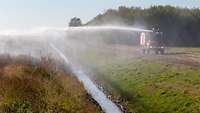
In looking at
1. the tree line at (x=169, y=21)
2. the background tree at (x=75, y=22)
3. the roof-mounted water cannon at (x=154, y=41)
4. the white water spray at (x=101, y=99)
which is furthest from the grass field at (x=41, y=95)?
the background tree at (x=75, y=22)

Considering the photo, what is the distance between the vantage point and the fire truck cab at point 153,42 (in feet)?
214

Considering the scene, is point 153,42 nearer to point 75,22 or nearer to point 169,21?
point 169,21

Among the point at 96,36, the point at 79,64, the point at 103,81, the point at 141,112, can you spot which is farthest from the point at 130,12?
the point at 141,112

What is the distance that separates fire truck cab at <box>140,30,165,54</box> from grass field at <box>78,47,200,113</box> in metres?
7.45

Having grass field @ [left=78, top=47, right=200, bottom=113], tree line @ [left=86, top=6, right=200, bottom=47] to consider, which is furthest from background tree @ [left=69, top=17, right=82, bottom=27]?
grass field @ [left=78, top=47, right=200, bottom=113]

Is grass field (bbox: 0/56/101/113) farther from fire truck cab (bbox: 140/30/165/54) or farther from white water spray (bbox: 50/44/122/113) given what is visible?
fire truck cab (bbox: 140/30/165/54)

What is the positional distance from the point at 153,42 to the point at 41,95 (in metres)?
37.6

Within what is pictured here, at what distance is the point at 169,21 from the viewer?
114 meters

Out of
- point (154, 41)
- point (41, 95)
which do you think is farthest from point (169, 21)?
point (41, 95)

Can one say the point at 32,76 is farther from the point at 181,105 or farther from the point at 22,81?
the point at 181,105

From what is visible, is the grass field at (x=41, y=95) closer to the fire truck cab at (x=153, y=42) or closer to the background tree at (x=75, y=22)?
the fire truck cab at (x=153, y=42)

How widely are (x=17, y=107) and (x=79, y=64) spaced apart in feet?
130

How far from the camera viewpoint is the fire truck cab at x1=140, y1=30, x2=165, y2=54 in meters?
65.2

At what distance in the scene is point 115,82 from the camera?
43.5 meters
